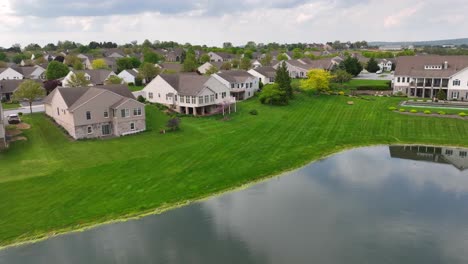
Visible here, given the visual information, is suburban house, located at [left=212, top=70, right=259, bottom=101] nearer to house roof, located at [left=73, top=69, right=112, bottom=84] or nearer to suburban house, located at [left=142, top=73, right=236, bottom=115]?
suburban house, located at [left=142, top=73, right=236, bottom=115]

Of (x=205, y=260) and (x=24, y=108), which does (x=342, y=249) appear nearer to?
(x=205, y=260)

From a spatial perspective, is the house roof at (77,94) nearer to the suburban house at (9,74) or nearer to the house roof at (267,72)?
the house roof at (267,72)

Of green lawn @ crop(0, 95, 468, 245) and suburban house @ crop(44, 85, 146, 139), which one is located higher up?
suburban house @ crop(44, 85, 146, 139)

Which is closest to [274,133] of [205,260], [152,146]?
[152,146]

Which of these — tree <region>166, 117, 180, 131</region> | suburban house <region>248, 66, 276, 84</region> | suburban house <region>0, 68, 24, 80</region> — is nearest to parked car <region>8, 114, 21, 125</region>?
tree <region>166, 117, 180, 131</region>

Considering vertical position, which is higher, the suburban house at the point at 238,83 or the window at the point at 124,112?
the suburban house at the point at 238,83

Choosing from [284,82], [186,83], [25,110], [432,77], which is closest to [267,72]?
[284,82]

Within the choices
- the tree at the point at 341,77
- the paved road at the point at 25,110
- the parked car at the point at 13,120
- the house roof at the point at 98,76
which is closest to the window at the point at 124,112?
the parked car at the point at 13,120
